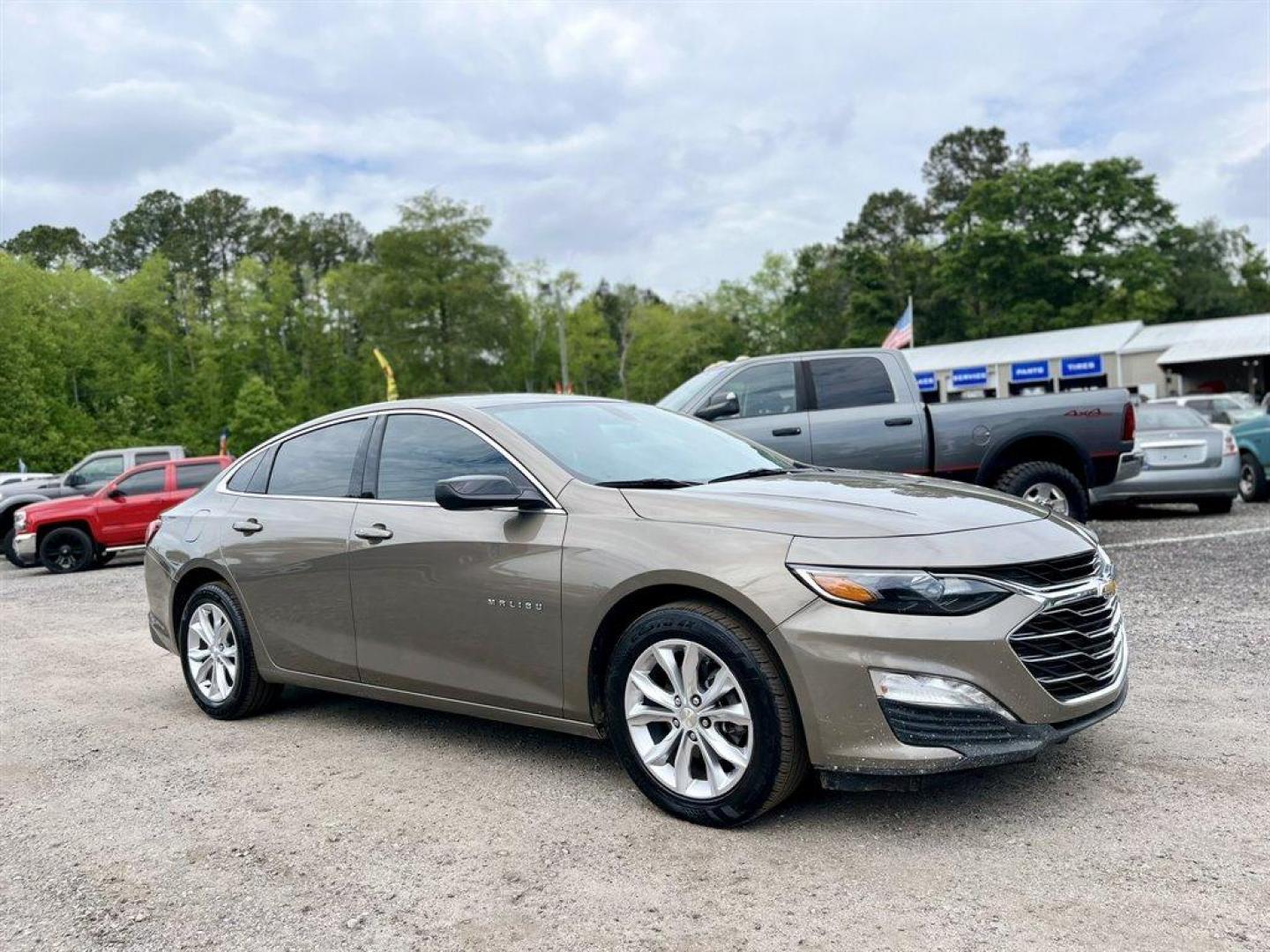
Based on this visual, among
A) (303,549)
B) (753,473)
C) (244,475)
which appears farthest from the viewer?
(244,475)

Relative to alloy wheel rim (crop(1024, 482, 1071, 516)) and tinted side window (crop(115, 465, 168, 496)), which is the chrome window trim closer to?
alloy wheel rim (crop(1024, 482, 1071, 516))

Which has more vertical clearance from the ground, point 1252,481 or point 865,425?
point 865,425

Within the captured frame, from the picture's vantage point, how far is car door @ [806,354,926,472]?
32.3 ft

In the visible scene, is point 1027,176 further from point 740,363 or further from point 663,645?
point 663,645

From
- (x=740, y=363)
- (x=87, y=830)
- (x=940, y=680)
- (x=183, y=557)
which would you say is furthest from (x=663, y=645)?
(x=740, y=363)

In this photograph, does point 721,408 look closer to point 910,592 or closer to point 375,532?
point 375,532

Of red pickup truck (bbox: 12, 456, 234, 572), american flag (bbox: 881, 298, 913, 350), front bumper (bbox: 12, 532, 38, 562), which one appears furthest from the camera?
american flag (bbox: 881, 298, 913, 350)

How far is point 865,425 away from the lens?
390 inches

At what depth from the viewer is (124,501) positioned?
16.7 m

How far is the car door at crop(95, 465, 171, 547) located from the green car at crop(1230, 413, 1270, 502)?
15.9 m

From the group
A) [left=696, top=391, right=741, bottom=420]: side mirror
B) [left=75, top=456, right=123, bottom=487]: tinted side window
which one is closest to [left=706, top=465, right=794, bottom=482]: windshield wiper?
[left=696, top=391, right=741, bottom=420]: side mirror

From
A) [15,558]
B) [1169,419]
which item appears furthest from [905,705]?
[15,558]

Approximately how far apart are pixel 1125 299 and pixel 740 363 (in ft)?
190

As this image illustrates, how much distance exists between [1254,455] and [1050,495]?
22.4 ft
